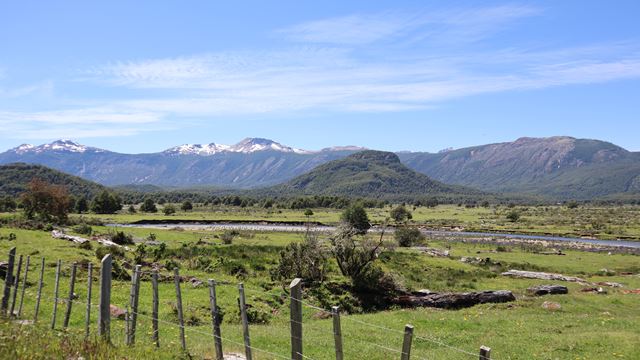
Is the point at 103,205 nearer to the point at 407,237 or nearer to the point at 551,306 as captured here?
the point at 407,237

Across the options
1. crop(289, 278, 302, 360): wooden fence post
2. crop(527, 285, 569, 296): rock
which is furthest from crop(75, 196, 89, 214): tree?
crop(289, 278, 302, 360): wooden fence post

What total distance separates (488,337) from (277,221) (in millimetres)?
113851

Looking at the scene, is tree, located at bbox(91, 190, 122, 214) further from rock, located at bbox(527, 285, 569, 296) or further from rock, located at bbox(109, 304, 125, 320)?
rock, located at bbox(527, 285, 569, 296)

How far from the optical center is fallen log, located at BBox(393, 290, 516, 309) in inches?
1391

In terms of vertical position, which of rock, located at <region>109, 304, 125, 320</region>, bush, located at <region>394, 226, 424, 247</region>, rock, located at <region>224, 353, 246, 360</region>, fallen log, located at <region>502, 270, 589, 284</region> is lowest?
fallen log, located at <region>502, 270, 589, 284</region>

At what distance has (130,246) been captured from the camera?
54.6 meters

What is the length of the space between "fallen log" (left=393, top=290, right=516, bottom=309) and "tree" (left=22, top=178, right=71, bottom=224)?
61.4 metres

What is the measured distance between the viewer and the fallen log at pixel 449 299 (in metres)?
35.3

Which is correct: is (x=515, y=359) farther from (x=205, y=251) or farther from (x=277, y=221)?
(x=277, y=221)

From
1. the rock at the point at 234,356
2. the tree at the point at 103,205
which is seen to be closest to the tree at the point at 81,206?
the tree at the point at 103,205

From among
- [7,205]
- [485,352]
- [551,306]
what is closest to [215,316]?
[485,352]

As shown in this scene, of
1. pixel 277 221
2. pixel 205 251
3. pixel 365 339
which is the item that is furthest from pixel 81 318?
pixel 277 221

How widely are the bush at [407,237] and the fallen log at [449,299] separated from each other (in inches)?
1745

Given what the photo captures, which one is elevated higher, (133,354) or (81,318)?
(133,354)
